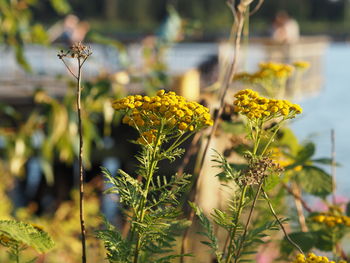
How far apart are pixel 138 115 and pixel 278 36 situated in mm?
19873

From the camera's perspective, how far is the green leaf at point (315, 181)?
1705mm

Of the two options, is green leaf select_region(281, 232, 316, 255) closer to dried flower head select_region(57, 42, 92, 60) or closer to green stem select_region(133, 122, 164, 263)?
green stem select_region(133, 122, 164, 263)

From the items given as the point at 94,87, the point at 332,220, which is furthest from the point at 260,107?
the point at 94,87

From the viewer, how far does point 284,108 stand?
3.33ft

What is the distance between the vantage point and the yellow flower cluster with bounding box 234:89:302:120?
1.01 meters

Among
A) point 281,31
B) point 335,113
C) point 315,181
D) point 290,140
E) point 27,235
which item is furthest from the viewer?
point 335,113

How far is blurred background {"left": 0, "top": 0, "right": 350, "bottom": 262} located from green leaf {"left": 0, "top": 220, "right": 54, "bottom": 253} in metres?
0.36

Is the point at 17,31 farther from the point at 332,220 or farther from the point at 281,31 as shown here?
the point at 281,31

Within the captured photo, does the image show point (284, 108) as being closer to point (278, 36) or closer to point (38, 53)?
point (38, 53)

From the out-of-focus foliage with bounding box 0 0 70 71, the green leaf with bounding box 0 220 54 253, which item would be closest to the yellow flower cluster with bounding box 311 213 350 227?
the green leaf with bounding box 0 220 54 253

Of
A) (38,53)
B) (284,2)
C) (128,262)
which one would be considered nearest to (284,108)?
(128,262)

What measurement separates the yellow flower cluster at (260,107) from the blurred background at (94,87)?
0.26 m

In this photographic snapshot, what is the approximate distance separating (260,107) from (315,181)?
2.50ft

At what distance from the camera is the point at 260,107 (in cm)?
102
